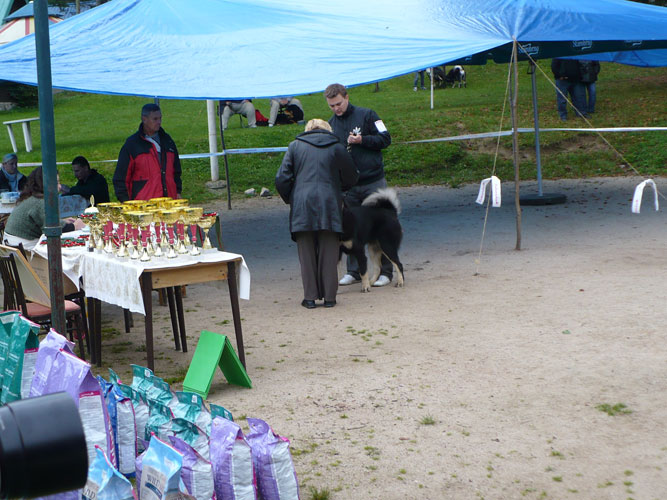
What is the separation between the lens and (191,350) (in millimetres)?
6113

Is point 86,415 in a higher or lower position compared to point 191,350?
higher

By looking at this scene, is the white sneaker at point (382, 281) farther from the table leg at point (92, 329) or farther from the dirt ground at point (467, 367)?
the table leg at point (92, 329)

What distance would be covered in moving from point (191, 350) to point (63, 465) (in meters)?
5.11

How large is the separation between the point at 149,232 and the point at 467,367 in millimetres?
2272

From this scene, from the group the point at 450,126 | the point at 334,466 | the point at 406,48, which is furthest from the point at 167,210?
the point at 450,126

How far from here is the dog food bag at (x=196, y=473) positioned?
2.96m

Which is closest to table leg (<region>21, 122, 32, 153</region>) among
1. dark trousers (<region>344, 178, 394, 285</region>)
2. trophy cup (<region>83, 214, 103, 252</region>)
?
dark trousers (<region>344, 178, 394, 285</region>)

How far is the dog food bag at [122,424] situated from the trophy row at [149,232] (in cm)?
158

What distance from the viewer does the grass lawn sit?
52.2ft

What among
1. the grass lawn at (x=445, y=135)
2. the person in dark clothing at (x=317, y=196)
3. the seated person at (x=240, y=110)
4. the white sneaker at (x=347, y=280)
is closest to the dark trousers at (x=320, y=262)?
the person in dark clothing at (x=317, y=196)

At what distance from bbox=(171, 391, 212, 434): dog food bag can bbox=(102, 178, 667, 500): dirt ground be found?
0.55 m

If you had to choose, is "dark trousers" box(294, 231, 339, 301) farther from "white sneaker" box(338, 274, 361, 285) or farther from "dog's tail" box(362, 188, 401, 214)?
"white sneaker" box(338, 274, 361, 285)

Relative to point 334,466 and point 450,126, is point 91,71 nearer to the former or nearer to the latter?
point 334,466

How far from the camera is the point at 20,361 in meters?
3.41
